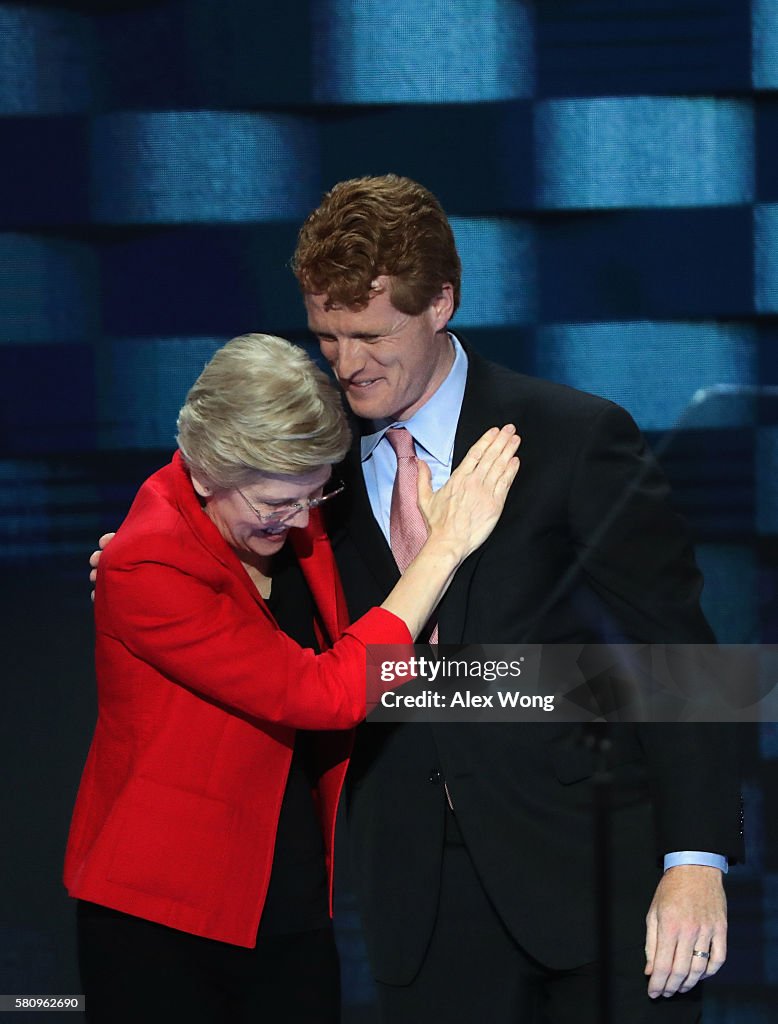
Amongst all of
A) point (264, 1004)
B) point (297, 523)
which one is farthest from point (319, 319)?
point (264, 1004)

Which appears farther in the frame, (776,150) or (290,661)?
(776,150)

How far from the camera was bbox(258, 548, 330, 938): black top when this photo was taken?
194cm

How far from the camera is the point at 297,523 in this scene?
1.90 meters

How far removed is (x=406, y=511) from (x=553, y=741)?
1.28 ft

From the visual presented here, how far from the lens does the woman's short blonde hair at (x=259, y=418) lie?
5.90 feet

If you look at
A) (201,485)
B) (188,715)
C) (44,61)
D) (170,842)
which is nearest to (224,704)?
(188,715)

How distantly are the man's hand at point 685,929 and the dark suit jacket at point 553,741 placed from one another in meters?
0.05

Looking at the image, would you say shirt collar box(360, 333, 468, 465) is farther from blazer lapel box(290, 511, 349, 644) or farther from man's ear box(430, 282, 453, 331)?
blazer lapel box(290, 511, 349, 644)

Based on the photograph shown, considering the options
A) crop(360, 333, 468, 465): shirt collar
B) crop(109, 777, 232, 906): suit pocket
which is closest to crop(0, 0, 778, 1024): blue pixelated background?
crop(360, 333, 468, 465): shirt collar

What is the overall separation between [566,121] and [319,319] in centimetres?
86

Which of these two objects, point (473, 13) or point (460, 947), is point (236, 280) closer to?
point (473, 13)

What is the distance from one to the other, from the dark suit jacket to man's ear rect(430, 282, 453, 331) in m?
0.08

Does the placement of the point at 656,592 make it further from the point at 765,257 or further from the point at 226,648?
the point at 765,257

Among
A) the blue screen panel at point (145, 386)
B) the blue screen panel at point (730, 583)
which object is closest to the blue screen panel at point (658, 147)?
the blue screen panel at point (730, 583)
